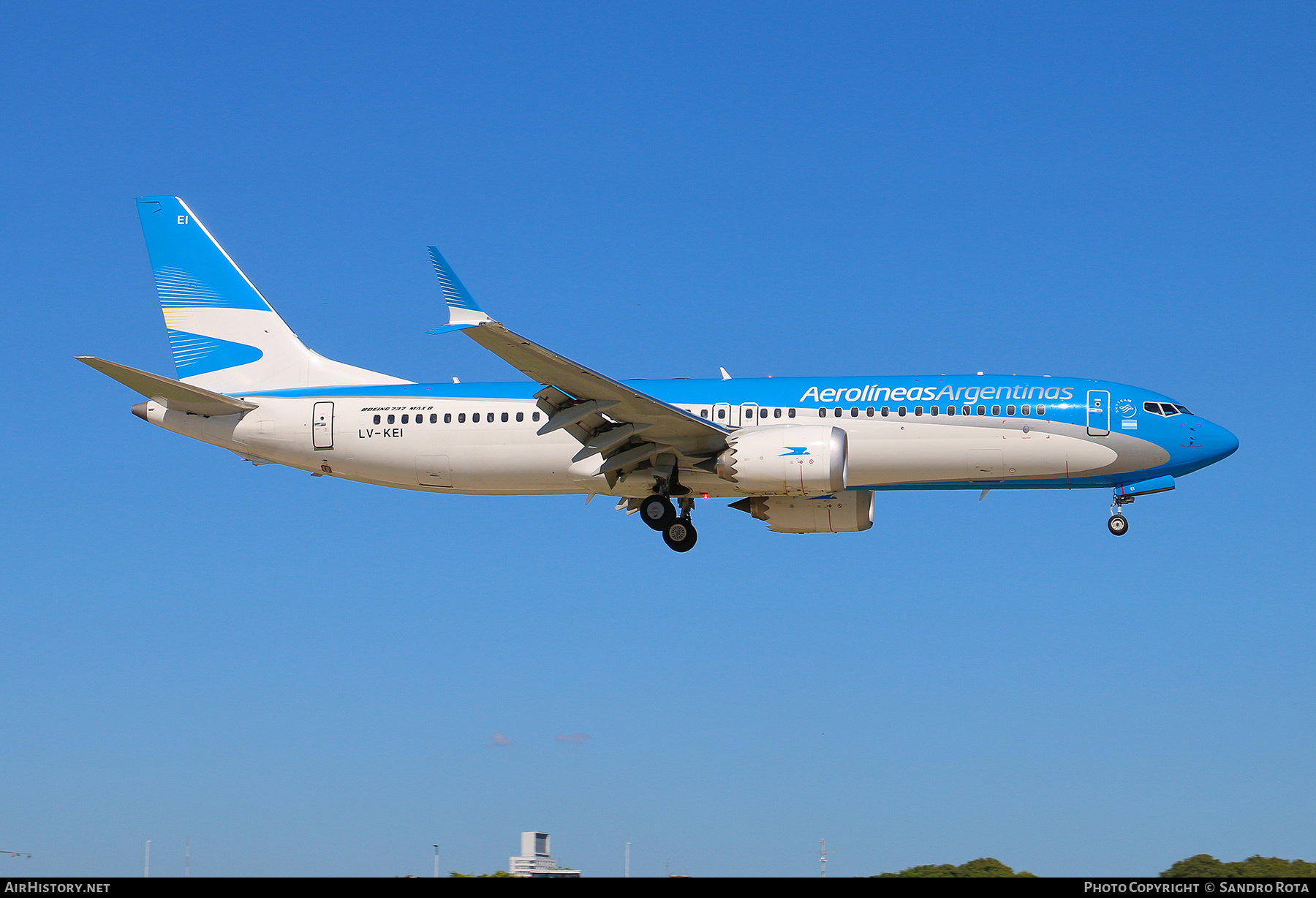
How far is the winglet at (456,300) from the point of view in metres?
28.1

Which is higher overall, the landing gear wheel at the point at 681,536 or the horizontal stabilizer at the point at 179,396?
the horizontal stabilizer at the point at 179,396

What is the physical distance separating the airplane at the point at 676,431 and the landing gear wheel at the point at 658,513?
4cm

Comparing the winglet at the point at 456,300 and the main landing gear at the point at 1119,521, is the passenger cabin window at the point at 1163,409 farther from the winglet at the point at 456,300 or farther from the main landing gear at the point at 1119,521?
the winglet at the point at 456,300

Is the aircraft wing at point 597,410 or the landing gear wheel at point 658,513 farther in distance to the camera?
the landing gear wheel at point 658,513

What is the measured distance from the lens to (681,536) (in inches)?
1368

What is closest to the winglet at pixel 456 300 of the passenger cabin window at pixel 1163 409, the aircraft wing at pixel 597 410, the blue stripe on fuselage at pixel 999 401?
A: the aircraft wing at pixel 597 410

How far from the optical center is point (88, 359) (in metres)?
31.4

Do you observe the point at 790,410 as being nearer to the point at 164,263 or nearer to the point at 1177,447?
the point at 1177,447

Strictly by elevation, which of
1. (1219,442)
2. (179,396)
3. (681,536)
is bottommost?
(681,536)

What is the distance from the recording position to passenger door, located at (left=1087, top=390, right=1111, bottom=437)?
3272 cm

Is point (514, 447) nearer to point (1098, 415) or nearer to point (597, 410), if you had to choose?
point (597, 410)

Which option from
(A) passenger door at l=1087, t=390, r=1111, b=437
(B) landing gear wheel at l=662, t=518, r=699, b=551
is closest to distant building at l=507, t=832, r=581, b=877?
(B) landing gear wheel at l=662, t=518, r=699, b=551

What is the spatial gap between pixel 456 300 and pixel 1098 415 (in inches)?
605

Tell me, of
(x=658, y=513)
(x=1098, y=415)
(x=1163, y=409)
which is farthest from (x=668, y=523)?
(x=1163, y=409)
